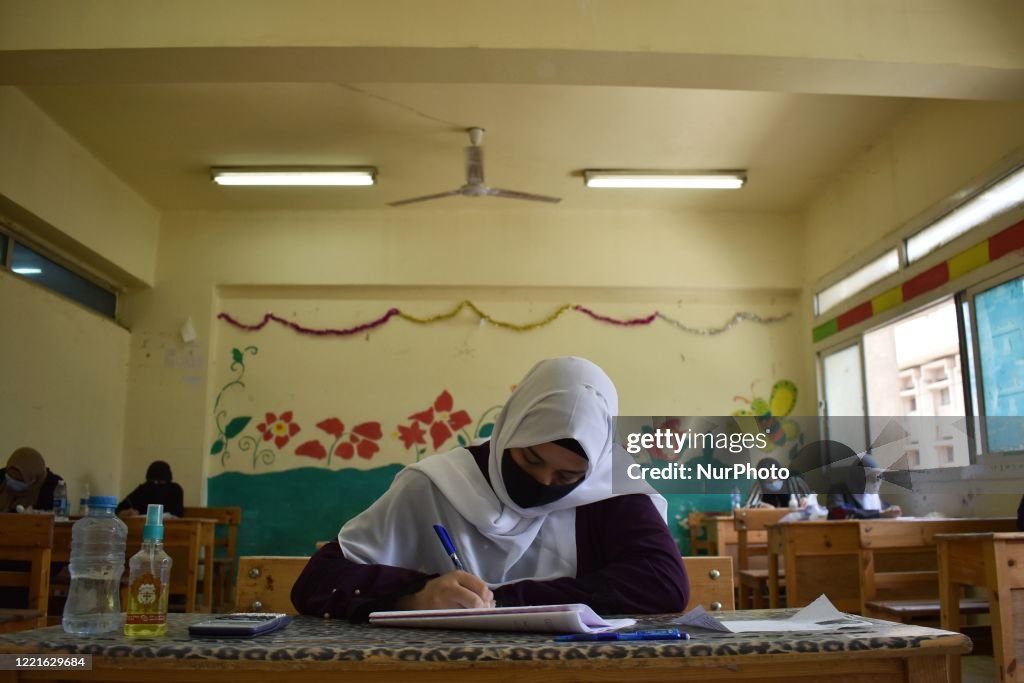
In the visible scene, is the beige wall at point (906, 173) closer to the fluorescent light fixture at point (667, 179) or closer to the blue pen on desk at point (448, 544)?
the fluorescent light fixture at point (667, 179)

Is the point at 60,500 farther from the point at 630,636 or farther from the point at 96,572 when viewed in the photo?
the point at 630,636

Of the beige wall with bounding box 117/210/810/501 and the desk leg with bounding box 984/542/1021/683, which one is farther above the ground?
the beige wall with bounding box 117/210/810/501

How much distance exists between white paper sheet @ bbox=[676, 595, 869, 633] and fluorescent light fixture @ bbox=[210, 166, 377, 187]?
5788 mm

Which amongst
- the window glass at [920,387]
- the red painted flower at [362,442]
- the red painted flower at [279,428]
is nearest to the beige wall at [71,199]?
the red painted flower at [279,428]

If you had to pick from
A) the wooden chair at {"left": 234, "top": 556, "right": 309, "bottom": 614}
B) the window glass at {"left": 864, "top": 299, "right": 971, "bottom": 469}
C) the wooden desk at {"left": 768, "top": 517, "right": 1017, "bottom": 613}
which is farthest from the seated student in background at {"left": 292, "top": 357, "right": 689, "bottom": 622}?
the window glass at {"left": 864, "top": 299, "right": 971, "bottom": 469}

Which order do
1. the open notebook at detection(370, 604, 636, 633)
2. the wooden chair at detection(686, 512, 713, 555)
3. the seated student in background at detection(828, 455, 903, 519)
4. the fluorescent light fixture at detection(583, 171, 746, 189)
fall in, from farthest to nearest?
the wooden chair at detection(686, 512, 713, 555), the fluorescent light fixture at detection(583, 171, 746, 189), the seated student in background at detection(828, 455, 903, 519), the open notebook at detection(370, 604, 636, 633)

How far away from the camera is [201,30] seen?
3855 mm

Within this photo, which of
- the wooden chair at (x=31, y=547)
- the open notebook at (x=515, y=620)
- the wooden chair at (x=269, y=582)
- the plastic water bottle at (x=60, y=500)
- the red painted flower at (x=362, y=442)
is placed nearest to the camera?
the open notebook at (x=515, y=620)

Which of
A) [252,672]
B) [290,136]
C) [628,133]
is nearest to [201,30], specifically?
[290,136]

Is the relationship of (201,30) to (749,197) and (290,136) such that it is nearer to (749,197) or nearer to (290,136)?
(290,136)

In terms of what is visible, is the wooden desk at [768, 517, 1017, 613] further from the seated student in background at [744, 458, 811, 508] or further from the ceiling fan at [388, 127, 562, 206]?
the ceiling fan at [388, 127, 562, 206]

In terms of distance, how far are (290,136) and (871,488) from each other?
464cm

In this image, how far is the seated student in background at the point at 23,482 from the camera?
504 cm

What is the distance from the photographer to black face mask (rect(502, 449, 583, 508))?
1663 mm
